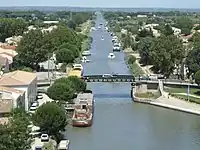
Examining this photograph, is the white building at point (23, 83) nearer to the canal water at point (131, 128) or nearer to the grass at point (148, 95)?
the canal water at point (131, 128)

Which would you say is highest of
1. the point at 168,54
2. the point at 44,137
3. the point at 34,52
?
the point at 168,54

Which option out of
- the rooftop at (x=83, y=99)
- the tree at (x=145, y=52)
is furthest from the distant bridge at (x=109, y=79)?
the tree at (x=145, y=52)

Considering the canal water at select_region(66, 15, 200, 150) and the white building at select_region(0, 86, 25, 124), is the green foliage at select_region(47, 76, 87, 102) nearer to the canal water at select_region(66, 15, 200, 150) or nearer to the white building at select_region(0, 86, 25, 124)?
the canal water at select_region(66, 15, 200, 150)

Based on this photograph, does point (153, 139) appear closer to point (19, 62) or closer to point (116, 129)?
point (116, 129)

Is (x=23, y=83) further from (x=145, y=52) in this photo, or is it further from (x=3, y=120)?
(x=145, y=52)

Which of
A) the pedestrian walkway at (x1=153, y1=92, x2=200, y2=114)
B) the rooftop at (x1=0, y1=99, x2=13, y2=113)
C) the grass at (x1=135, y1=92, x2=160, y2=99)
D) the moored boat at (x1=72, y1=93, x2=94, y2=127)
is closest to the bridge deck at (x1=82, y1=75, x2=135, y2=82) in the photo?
the grass at (x1=135, y1=92, x2=160, y2=99)

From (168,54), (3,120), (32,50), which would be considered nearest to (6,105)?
(3,120)

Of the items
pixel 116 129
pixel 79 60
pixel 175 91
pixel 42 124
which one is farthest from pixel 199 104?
pixel 79 60

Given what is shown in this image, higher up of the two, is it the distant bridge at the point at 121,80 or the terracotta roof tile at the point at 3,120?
the terracotta roof tile at the point at 3,120
